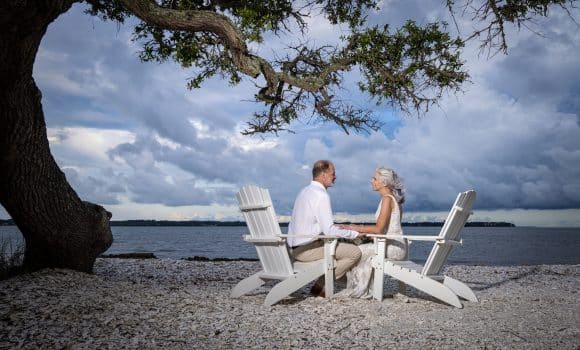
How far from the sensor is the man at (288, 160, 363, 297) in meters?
6.43

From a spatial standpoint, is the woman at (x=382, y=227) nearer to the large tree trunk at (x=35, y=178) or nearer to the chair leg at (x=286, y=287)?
the chair leg at (x=286, y=287)

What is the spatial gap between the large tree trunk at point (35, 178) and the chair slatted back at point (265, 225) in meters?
2.45

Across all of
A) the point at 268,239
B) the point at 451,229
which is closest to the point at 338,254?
the point at 268,239

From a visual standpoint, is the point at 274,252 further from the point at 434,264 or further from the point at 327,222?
the point at 434,264

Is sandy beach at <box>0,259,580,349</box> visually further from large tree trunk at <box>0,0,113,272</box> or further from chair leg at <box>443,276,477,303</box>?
large tree trunk at <box>0,0,113,272</box>

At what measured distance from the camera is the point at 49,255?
7871 millimetres

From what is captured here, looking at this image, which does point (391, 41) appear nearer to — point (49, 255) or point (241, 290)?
point (241, 290)

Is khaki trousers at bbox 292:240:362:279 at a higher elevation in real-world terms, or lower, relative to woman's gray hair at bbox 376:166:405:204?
lower

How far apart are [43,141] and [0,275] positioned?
2000 millimetres

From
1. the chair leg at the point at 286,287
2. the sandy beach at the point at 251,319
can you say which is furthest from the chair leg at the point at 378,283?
the chair leg at the point at 286,287

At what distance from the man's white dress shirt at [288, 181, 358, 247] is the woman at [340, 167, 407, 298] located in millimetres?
282

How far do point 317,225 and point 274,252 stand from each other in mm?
538

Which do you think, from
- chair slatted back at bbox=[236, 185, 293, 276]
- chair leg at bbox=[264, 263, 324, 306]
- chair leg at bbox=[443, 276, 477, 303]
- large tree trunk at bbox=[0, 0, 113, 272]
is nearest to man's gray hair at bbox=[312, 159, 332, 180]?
chair slatted back at bbox=[236, 185, 293, 276]

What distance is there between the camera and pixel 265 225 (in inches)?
257
